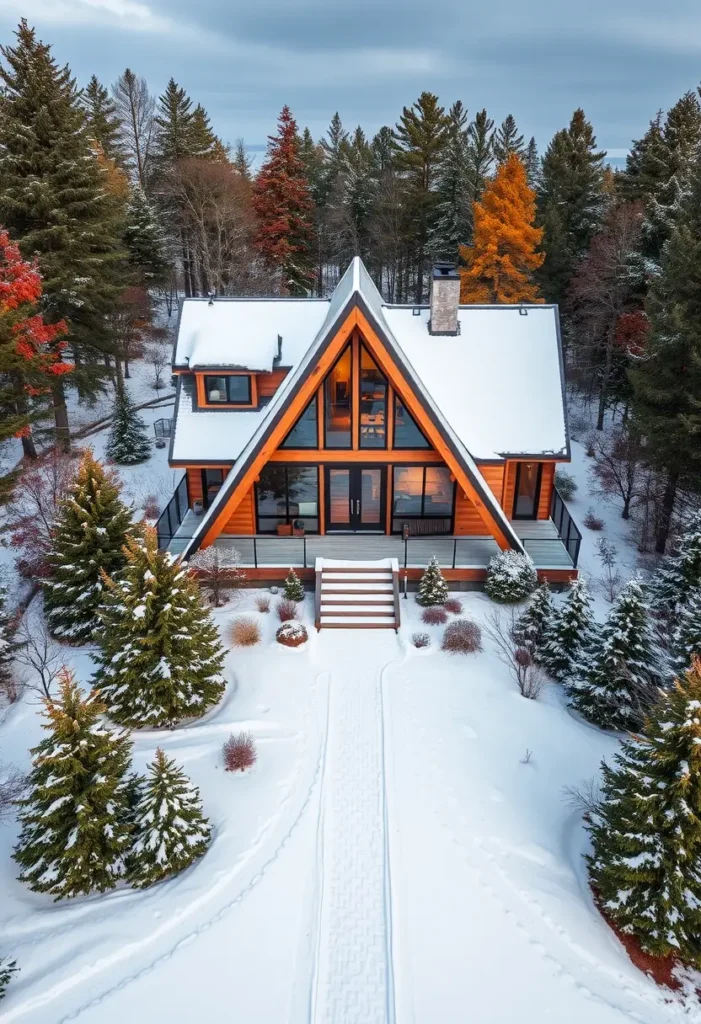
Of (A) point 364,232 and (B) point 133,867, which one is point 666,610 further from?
(A) point 364,232

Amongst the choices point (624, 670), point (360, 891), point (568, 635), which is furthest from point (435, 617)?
point (360, 891)

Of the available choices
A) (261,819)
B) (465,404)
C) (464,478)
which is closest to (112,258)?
(465,404)

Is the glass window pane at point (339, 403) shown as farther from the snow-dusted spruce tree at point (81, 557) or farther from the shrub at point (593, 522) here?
the shrub at point (593, 522)

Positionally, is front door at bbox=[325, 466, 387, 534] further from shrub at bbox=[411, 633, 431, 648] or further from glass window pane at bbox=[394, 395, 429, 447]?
shrub at bbox=[411, 633, 431, 648]

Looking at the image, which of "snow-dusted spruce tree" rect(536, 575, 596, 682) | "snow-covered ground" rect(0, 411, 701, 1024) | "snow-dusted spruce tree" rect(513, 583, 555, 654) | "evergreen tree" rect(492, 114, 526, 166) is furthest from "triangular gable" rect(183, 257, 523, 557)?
"evergreen tree" rect(492, 114, 526, 166)

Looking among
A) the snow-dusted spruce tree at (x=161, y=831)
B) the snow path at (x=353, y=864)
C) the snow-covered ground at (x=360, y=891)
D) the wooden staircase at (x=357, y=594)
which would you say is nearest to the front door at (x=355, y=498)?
the wooden staircase at (x=357, y=594)

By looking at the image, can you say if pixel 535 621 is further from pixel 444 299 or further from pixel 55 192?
pixel 55 192

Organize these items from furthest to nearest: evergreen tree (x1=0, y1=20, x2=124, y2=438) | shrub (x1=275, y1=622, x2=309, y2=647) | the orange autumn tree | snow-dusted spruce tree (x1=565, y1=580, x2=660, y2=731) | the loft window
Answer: the orange autumn tree, evergreen tree (x1=0, y1=20, x2=124, y2=438), the loft window, shrub (x1=275, y1=622, x2=309, y2=647), snow-dusted spruce tree (x1=565, y1=580, x2=660, y2=731)
